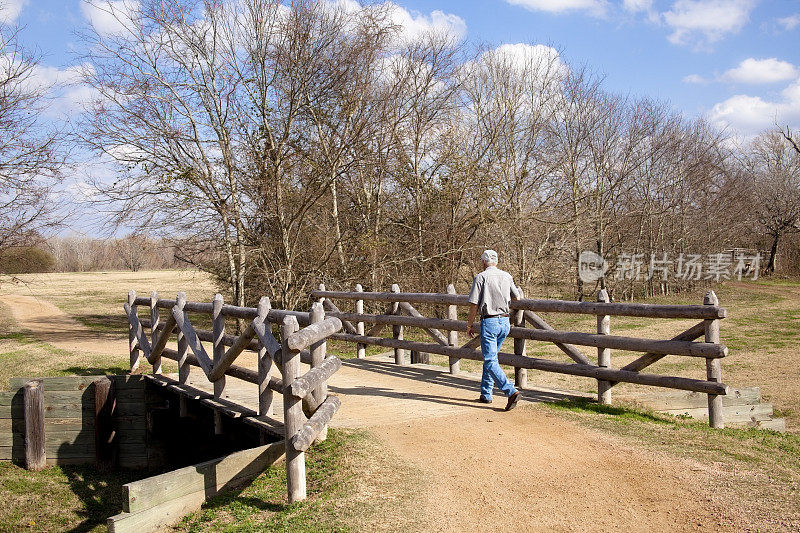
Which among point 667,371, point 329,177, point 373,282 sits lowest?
point 667,371

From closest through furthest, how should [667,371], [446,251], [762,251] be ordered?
1. [667,371]
2. [446,251]
3. [762,251]

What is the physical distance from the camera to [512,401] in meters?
8.06

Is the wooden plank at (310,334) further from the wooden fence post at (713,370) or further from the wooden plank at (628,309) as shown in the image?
the wooden fence post at (713,370)

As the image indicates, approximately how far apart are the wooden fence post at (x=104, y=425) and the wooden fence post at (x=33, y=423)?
804 millimetres

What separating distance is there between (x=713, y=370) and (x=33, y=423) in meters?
10.0

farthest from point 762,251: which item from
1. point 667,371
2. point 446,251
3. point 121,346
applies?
point 121,346

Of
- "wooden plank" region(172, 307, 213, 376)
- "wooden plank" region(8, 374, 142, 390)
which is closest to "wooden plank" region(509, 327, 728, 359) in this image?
"wooden plank" region(172, 307, 213, 376)

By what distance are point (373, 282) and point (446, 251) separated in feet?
9.74

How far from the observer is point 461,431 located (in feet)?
23.8

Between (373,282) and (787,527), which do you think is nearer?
(787,527)

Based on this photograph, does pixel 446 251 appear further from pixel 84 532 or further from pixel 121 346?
pixel 84 532

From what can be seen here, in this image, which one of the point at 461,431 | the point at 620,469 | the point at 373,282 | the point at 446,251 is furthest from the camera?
the point at 446,251

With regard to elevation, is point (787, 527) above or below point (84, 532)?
above

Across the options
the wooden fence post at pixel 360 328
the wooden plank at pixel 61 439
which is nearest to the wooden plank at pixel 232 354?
the wooden plank at pixel 61 439
